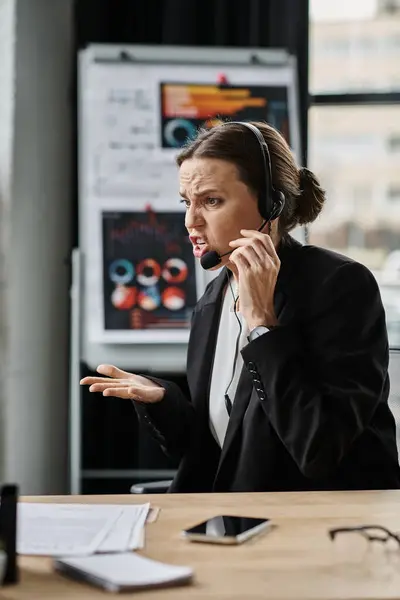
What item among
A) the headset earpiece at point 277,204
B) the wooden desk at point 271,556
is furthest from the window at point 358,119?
the wooden desk at point 271,556

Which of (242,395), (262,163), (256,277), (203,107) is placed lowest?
(242,395)

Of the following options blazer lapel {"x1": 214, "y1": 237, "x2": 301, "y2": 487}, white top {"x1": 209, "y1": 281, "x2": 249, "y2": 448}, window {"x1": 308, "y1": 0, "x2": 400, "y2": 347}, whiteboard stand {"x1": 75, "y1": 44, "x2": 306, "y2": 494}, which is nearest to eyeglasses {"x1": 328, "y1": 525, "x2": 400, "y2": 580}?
blazer lapel {"x1": 214, "y1": 237, "x2": 301, "y2": 487}

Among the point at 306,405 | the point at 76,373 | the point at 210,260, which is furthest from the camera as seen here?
the point at 76,373

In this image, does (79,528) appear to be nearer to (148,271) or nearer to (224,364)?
(224,364)

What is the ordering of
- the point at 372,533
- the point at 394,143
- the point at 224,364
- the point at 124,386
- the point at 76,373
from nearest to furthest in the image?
the point at 372,533
the point at 124,386
the point at 224,364
the point at 76,373
the point at 394,143

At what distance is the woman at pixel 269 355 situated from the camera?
139cm

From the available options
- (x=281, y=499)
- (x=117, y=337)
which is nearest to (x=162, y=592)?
(x=281, y=499)

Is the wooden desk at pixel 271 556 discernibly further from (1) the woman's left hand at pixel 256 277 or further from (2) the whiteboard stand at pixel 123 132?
(2) the whiteboard stand at pixel 123 132

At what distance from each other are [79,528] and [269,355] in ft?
1.52

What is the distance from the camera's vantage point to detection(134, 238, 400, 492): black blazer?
1.38m

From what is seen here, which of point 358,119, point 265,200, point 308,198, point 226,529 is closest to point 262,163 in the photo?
point 265,200

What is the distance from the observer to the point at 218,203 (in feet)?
5.24

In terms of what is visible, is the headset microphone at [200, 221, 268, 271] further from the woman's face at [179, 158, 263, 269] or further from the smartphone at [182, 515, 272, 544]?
the smartphone at [182, 515, 272, 544]

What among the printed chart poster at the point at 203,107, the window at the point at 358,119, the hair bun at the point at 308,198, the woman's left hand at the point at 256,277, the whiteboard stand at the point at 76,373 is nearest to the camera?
the woman's left hand at the point at 256,277
